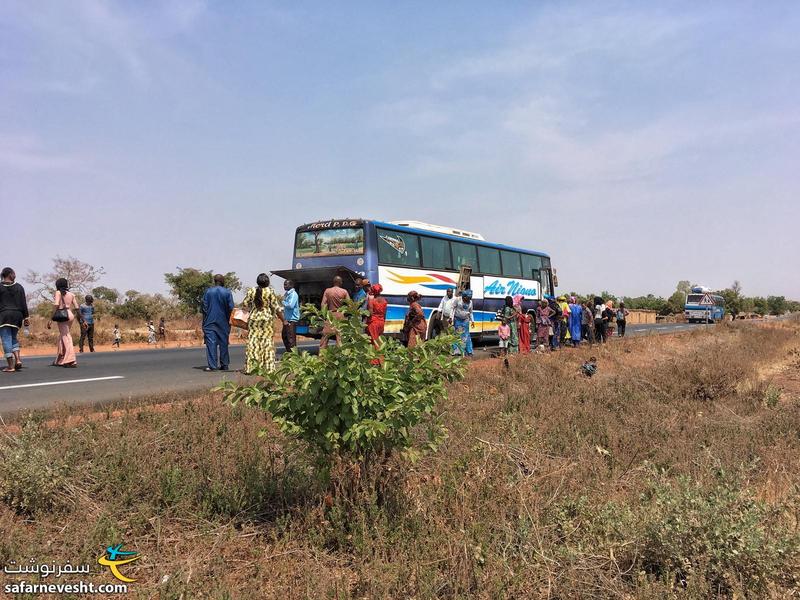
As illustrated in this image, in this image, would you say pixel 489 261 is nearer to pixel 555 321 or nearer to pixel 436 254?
pixel 436 254

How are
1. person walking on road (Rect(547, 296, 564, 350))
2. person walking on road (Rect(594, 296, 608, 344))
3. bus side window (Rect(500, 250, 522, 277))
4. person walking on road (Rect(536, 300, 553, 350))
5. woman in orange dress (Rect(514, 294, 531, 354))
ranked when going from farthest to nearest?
bus side window (Rect(500, 250, 522, 277)) → person walking on road (Rect(594, 296, 608, 344)) → person walking on road (Rect(547, 296, 564, 350)) → person walking on road (Rect(536, 300, 553, 350)) → woman in orange dress (Rect(514, 294, 531, 354))

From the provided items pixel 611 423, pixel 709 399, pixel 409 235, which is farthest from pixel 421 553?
pixel 409 235

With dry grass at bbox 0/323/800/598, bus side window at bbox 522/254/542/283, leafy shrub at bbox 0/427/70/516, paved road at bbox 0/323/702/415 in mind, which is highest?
bus side window at bbox 522/254/542/283

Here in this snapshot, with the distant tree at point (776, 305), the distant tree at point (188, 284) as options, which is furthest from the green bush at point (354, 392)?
the distant tree at point (776, 305)

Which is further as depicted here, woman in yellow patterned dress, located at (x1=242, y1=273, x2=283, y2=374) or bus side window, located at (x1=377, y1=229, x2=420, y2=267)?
bus side window, located at (x1=377, y1=229, x2=420, y2=267)

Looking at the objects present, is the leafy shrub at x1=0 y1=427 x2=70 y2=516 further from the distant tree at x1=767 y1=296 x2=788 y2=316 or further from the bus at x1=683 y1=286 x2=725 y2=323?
the distant tree at x1=767 y1=296 x2=788 y2=316

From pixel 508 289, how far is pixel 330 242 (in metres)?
8.09

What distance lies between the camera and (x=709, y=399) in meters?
10.4

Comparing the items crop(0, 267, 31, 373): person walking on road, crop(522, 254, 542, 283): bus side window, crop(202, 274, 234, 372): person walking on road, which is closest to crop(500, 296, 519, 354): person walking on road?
crop(522, 254, 542, 283): bus side window

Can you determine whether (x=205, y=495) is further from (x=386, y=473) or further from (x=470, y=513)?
(x=470, y=513)

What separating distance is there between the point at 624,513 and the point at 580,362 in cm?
1041

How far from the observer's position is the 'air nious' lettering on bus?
2003 centimetres
